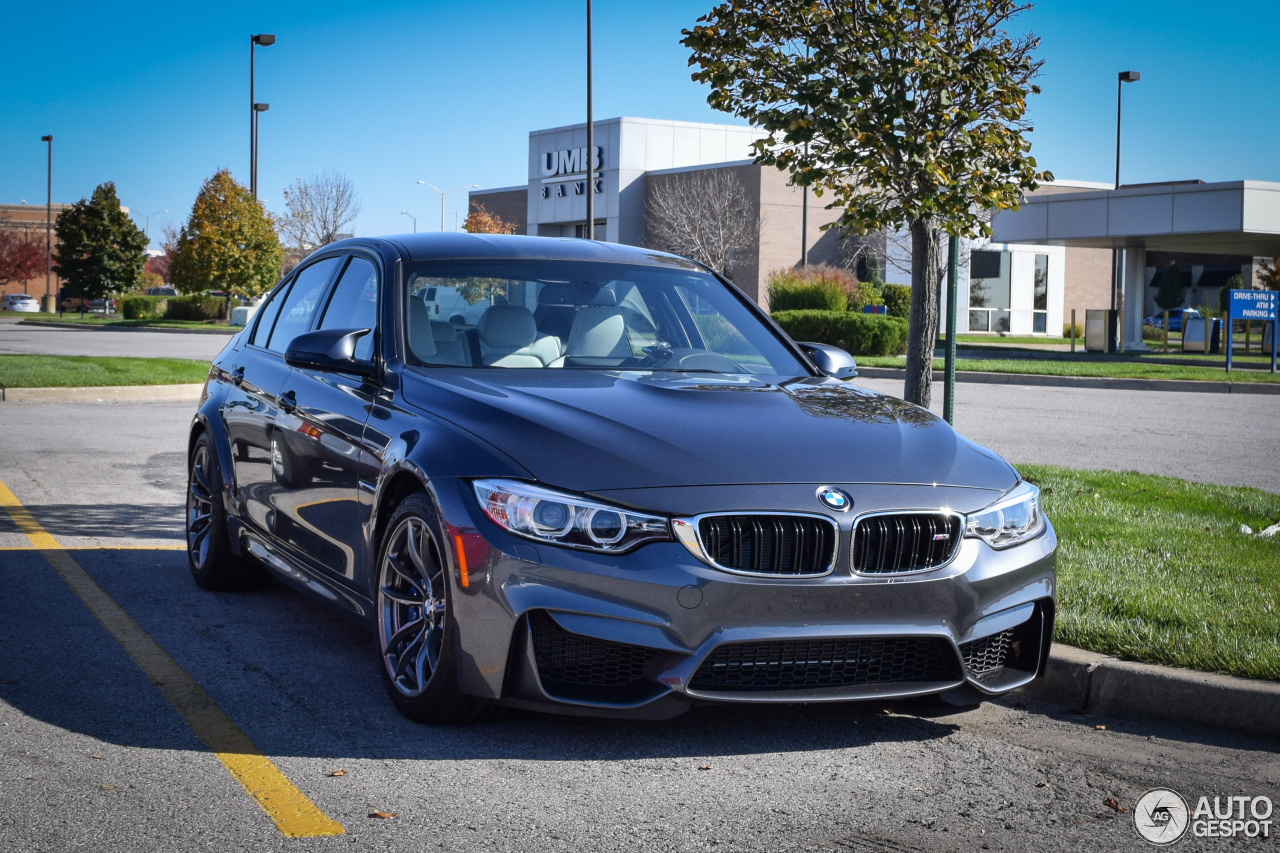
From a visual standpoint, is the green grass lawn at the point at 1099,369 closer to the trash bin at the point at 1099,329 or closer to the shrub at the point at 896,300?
the trash bin at the point at 1099,329

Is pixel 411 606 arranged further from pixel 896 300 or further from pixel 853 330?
pixel 896 300

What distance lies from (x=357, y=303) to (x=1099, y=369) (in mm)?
22533

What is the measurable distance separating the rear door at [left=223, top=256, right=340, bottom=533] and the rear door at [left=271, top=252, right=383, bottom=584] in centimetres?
13

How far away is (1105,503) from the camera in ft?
A: 28.4

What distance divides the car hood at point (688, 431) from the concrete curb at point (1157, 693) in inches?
37.7

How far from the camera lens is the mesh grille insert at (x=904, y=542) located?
3852mm

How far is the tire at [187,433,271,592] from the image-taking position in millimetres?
6316

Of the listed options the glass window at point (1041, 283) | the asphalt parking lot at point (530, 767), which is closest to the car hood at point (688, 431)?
the asphalt parking lot at point (530, 767)

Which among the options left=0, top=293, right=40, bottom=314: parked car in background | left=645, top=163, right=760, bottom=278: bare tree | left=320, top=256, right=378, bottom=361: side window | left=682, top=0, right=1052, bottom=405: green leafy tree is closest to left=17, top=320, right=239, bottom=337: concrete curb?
left=645, top=163, right=760, bottom=278: bare tree

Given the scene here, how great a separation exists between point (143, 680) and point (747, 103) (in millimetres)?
5334

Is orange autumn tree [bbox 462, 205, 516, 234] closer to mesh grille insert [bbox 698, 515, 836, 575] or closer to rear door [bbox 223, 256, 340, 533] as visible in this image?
rear door [bbox 223, 256, 340, 533]

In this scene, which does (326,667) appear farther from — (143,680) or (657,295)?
(657,295)

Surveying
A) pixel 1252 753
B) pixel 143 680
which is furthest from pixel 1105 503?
pixel 143 680

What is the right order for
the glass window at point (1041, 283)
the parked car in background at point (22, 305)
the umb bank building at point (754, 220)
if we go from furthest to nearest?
1. the parked car in background at point (22, 305)
2. the glass window at point (1041, 283)
3. the umb bank building at point (754, 220)
